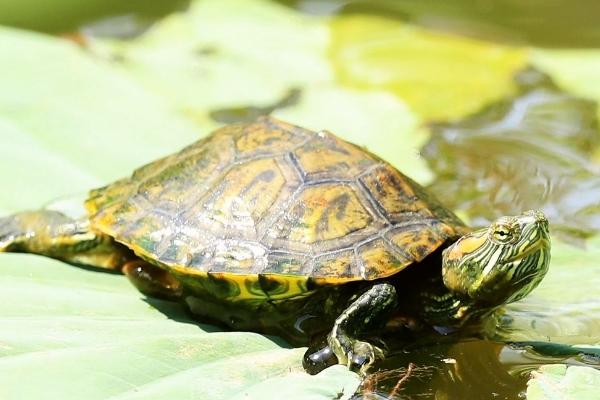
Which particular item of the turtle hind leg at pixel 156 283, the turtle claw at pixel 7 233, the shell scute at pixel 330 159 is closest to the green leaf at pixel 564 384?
the shell scute at pixel 330 159

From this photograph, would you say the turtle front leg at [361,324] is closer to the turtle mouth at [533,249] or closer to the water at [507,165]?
the water at [507,165]

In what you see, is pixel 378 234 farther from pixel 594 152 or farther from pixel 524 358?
pixel 594 152

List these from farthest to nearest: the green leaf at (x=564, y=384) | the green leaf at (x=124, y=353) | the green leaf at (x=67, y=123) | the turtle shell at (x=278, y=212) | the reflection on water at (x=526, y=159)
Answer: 1. the reflection on water at (x=526, y=159)
2. the green leaf at (x=67, y=123)
3. the turtle shell at (x=278, y=212)
4. the green leaf at (x=564, y=384)
5. the green leaf at (x=124, y=353)

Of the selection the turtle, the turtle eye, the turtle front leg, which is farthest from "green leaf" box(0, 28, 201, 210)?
the turtle eye

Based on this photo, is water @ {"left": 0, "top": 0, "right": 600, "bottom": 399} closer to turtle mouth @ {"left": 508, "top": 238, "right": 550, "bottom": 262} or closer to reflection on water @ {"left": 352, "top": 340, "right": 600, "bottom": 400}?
reflection on water @ {"left": 352, "top": 340, "right": 600, "bottom": 400}

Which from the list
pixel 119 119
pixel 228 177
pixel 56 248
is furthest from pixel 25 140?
pixel 228 177

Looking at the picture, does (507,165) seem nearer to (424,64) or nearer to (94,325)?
(424,64)

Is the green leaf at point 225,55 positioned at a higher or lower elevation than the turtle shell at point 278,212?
lower

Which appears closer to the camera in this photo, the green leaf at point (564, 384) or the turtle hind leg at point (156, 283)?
the green leaf at point (564, 384)
